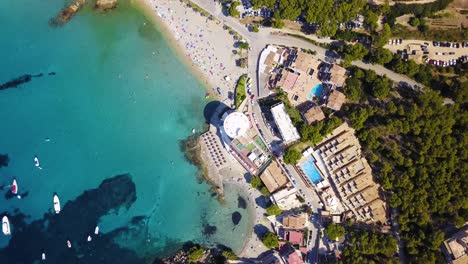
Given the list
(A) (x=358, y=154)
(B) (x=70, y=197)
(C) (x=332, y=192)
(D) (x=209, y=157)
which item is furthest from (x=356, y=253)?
(B) (x=70, y=197)

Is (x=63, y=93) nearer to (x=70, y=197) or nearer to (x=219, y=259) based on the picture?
(x=70, y=197)

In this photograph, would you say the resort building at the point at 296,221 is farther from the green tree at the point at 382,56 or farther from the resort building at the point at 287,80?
the green tree at the point at 382,56

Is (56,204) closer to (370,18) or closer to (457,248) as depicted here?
(370,18)

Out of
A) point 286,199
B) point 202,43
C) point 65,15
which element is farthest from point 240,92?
point 65,15

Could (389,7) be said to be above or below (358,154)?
above

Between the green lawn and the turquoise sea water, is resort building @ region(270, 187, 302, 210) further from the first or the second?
the green lawn

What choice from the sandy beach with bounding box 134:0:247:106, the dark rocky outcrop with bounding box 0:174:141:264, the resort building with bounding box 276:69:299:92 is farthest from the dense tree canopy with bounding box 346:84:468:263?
the dark rocky outcrop with bounding box 0:174:141:264
